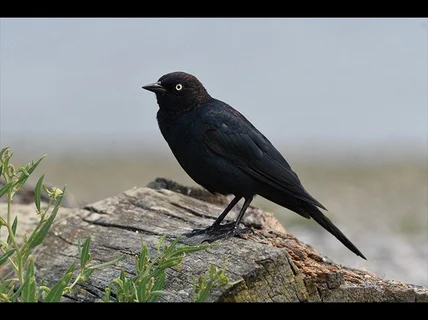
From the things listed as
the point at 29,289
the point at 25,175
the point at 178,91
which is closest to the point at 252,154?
the point at 178,91

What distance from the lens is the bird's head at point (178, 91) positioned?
588 cm

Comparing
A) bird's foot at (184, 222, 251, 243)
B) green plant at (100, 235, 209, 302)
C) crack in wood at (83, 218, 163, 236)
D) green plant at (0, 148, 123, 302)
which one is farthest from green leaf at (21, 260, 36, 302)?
crack in wood at (83, 218, 163, 236)

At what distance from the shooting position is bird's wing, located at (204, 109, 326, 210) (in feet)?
18.1

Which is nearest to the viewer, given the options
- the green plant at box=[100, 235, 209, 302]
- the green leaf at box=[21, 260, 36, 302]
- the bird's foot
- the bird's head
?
the green leaf at box=[21, 260, 36, 302]

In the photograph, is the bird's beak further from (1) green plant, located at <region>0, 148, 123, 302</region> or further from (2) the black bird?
(1) green plant, located at <region>0, 148, 123, 302</region>

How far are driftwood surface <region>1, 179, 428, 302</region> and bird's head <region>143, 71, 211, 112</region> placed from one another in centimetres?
72

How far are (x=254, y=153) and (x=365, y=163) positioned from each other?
19.3 meters

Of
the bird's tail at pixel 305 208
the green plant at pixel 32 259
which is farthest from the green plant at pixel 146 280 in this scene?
the bird's tail at pixel 305 208

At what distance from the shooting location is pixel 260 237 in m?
5.02

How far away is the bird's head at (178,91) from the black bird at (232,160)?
0.10 metres

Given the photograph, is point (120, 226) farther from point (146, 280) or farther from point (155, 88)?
point (146, 280)

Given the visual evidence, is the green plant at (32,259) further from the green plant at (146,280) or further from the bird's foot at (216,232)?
the bird's foot at (216,232)
